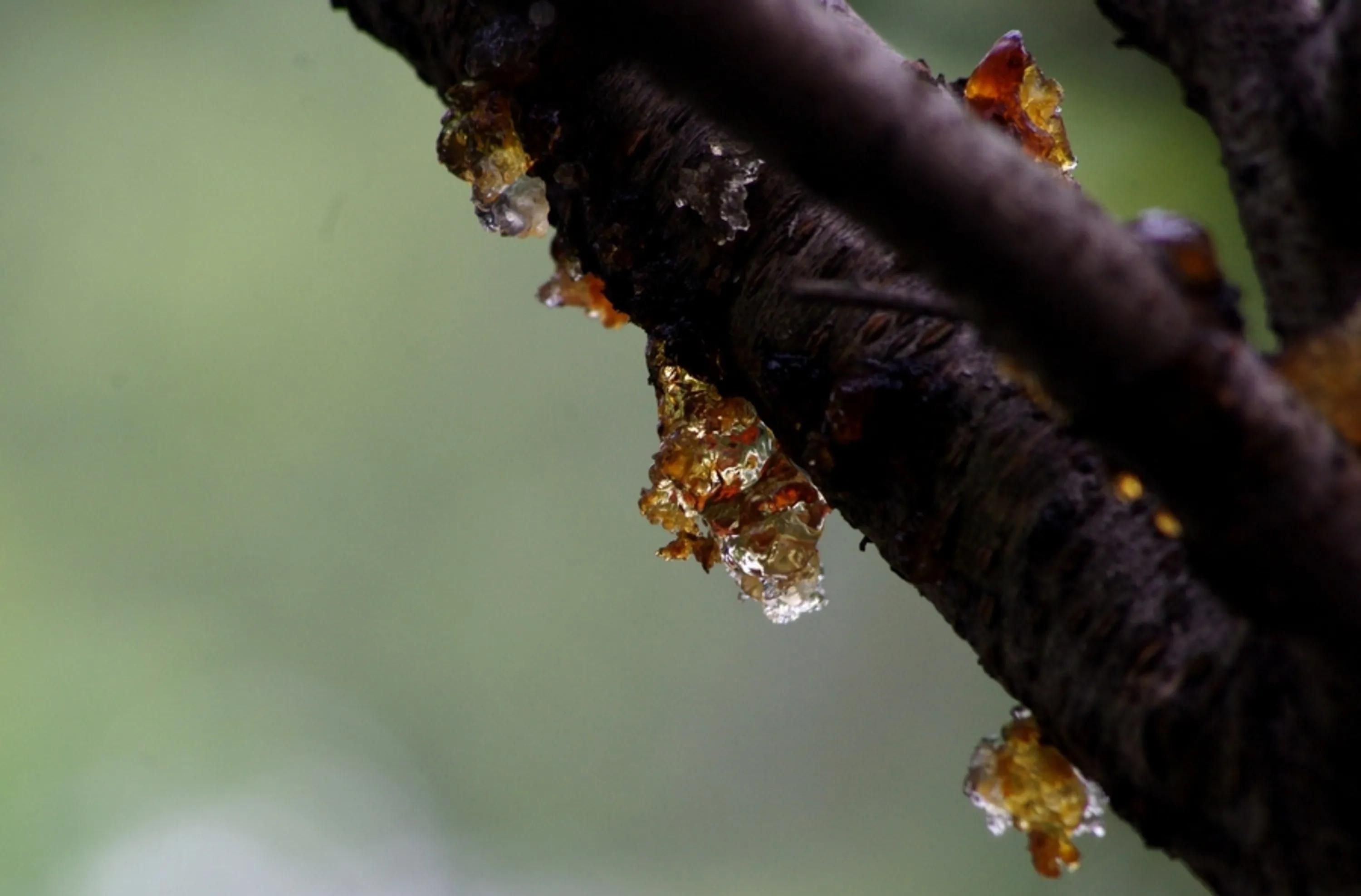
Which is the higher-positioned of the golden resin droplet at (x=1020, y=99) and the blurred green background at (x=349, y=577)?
the blurred green background at (x=349, y=577)

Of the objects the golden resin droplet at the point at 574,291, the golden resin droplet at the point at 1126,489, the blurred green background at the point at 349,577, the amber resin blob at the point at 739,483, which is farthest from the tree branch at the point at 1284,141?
the blurred green background at the point at 349,577

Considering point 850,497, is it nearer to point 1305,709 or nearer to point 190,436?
point 1305,709

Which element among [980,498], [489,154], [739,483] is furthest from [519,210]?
[980,498]

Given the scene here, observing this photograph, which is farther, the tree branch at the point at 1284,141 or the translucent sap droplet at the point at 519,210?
the translucent sap droplet at the point at 519,210

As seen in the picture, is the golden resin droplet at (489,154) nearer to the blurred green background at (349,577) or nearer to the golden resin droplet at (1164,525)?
the golden resin droplet at (1164,525)

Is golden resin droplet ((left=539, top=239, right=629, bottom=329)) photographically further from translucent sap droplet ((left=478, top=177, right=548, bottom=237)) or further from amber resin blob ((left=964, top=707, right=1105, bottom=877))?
amber resin blob ((left=964, top=707, right=1105, bottom=877))

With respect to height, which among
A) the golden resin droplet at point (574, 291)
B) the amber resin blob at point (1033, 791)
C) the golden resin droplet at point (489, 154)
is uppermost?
the golden resin droplet at point (489, 154)

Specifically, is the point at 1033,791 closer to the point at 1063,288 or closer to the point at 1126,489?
the point at 1126,489
